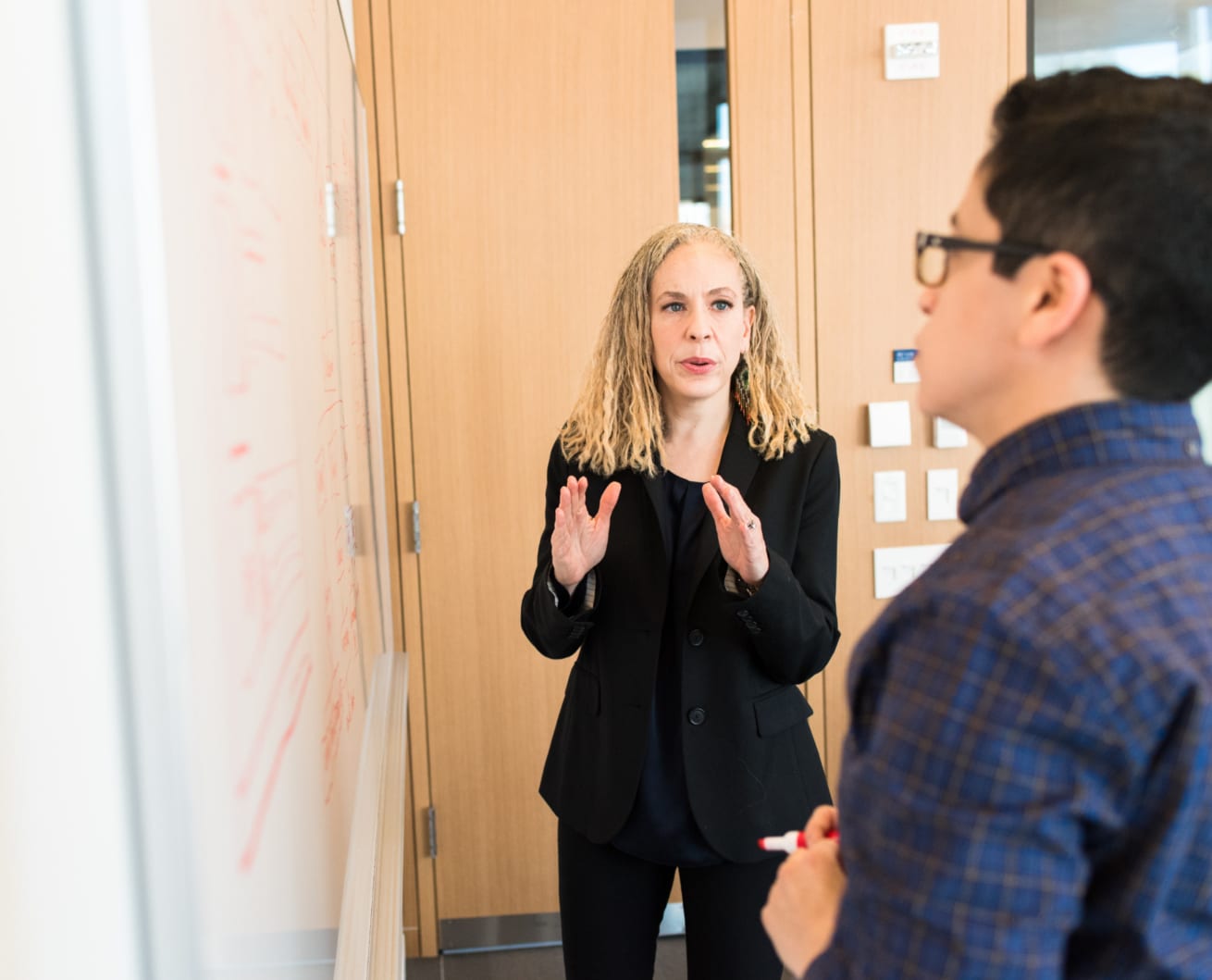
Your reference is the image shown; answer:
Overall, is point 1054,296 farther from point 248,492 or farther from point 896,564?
point 896,564

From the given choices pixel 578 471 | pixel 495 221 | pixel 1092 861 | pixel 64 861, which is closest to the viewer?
pixel 64 861

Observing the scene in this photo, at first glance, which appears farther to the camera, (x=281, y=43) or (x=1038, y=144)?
(x=281, y=43)

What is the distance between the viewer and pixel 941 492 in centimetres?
301

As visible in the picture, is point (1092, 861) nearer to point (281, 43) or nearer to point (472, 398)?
point (281, 43)

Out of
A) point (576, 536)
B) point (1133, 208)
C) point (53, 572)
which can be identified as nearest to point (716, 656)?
point (576, 536)

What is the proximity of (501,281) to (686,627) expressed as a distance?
146cm

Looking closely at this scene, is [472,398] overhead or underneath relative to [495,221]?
underneath

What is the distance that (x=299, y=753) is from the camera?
91 centimetres

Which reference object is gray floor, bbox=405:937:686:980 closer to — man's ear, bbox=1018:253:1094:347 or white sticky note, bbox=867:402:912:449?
white sticky note, bbox=867:402:912:449

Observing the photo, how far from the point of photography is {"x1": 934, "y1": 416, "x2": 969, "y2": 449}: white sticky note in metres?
2.96

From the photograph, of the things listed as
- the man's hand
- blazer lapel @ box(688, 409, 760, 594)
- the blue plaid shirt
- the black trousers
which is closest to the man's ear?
the blue plaid shirt

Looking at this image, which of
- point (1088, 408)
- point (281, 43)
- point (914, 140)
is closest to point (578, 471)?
point (281, 43)

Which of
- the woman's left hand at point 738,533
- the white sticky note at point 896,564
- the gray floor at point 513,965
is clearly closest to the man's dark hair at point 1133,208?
the woman's left hand at point 738,533

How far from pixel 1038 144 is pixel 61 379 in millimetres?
619
